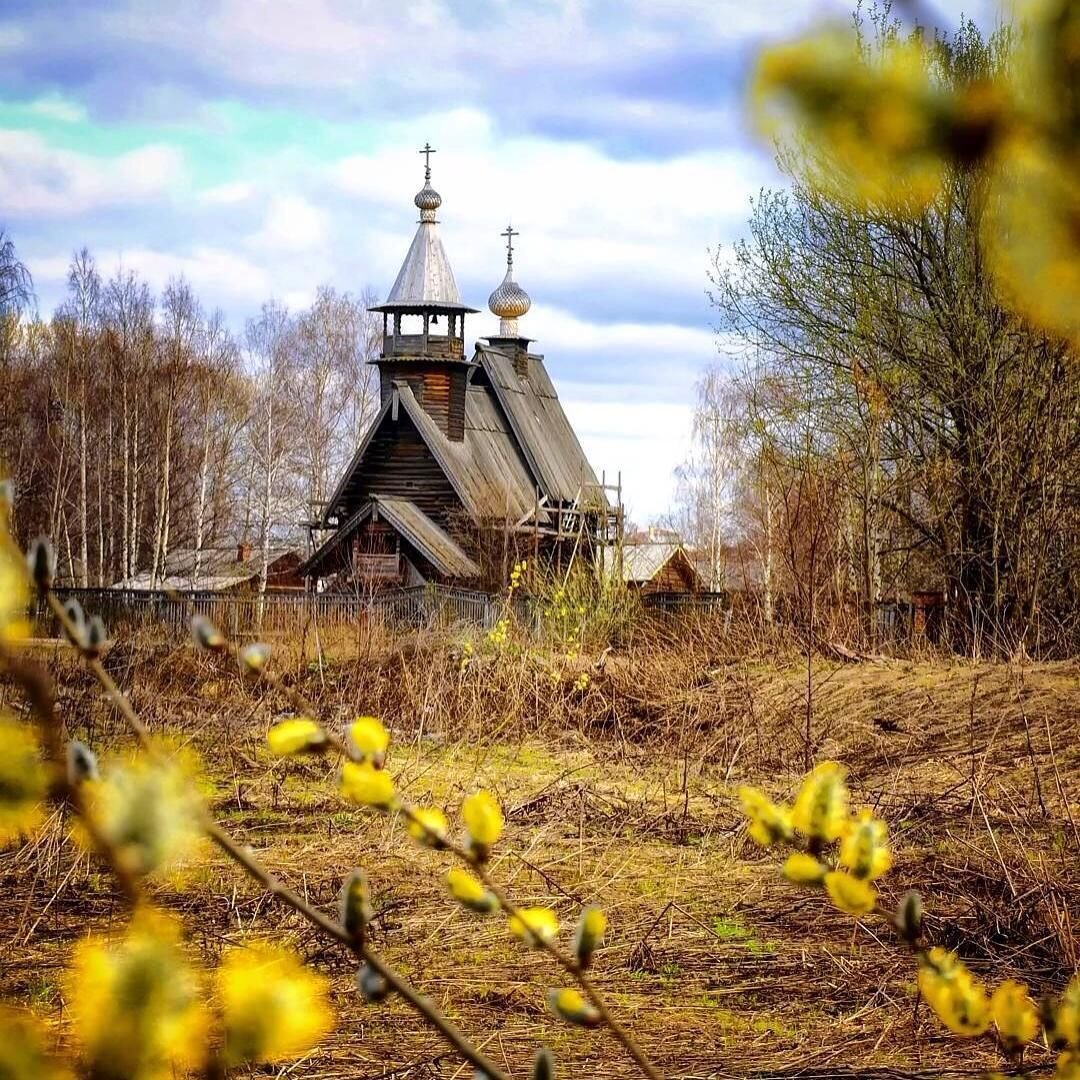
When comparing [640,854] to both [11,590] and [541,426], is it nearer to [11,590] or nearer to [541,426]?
[11,590]

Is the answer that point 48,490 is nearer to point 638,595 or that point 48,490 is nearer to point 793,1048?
Answer: point 638,595

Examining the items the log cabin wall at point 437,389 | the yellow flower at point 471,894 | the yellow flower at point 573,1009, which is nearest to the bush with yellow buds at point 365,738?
the yellow flower at point 471,894

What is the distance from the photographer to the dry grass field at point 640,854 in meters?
3.55

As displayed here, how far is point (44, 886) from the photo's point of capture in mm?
5027

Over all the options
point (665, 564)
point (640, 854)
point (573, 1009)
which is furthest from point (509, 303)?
point (573, 1009)

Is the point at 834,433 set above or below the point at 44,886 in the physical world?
above

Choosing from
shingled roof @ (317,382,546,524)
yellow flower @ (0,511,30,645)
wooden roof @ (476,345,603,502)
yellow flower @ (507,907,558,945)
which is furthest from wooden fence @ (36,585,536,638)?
yellow flower @ (0,511,30,645)

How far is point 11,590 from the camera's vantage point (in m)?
A: 0.59

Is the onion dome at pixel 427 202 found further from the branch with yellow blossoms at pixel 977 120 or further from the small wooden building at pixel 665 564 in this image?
the branch with yellow blossoms at pixel 977 120

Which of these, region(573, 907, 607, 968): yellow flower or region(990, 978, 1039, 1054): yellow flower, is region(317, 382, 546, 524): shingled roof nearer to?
region(990, 978, 1039, 1054): yellow flower

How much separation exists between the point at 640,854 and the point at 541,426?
998 inches

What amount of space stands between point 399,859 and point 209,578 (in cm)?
3141

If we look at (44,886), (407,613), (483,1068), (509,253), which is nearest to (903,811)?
(44,886)

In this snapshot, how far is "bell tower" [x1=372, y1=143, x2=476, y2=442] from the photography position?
26.5 m
